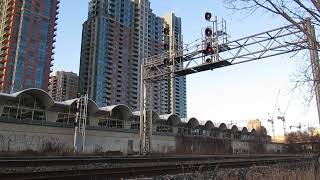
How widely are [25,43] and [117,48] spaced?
106 feet

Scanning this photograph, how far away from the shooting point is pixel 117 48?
4894 inches

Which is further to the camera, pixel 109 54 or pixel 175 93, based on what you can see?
pixel 109 54

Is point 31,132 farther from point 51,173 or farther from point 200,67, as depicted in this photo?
point 51,173

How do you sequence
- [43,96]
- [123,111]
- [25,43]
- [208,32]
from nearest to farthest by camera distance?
[208,32]
[43,96]
[123,111]
[25,43]

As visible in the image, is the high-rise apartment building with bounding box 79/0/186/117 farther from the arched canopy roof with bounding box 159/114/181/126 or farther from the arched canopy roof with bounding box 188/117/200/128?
the arched canopy roof with bounding box 159/114/181/126

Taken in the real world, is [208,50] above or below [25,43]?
below

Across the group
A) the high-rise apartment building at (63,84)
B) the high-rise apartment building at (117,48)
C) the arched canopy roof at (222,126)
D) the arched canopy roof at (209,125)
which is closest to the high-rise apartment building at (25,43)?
the high-rise apartment building at (117,48)

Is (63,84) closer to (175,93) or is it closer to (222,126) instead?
(175,93)

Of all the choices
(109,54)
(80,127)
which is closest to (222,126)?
(80,127)

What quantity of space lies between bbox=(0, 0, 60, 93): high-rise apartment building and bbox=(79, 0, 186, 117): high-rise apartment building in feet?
49.1

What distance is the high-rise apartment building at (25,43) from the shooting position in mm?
103312

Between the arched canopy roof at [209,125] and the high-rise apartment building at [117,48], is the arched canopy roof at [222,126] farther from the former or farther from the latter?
the high-rise apartment building at [117,48]

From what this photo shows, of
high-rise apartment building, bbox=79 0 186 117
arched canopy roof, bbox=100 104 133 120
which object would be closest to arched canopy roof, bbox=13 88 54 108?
arched canopy roof, bbox=100 104 133 120

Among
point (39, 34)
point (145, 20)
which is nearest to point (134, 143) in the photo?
point (39, 34)
